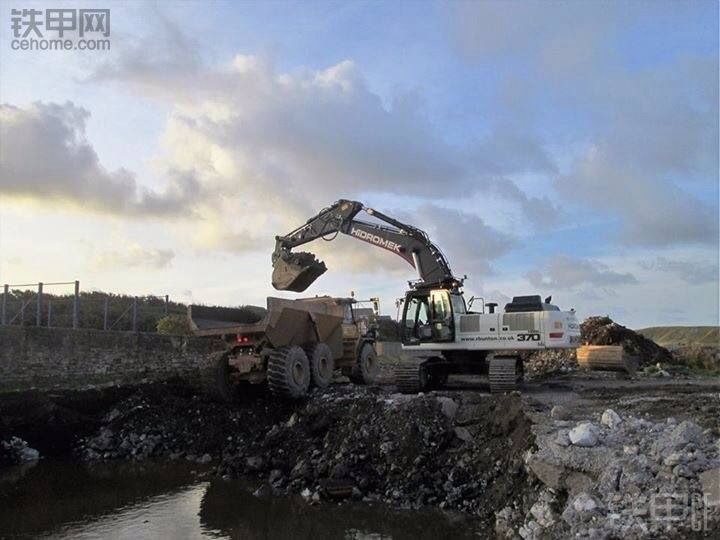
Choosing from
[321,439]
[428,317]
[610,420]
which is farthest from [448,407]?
[428,317]

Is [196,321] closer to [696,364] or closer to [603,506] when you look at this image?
[603,506]

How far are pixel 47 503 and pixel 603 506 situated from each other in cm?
767

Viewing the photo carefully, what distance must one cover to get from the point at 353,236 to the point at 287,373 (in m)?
4.76

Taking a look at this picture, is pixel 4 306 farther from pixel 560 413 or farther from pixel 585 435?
→ pixel 585 435

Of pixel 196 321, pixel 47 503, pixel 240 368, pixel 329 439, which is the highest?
pixel 196 321

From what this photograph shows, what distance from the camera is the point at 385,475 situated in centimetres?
916

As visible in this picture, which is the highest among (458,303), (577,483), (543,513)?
(458,303)

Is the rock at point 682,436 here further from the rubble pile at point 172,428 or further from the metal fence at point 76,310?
A: the metal fence at point 76,310

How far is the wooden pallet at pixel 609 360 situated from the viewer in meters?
18.8

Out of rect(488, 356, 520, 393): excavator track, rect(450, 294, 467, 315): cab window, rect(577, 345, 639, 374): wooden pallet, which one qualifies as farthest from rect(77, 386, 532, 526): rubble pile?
rect(577, 345, 639, 374): wooden pallet

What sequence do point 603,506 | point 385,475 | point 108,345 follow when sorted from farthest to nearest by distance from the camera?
point 108,345, point 385,475, point 603,506

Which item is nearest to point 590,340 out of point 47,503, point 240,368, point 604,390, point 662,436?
point 604,390

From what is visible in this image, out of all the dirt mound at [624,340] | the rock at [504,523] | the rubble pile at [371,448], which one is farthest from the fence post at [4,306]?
the dirt mound at [624,340]

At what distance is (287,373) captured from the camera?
41.3 feet
